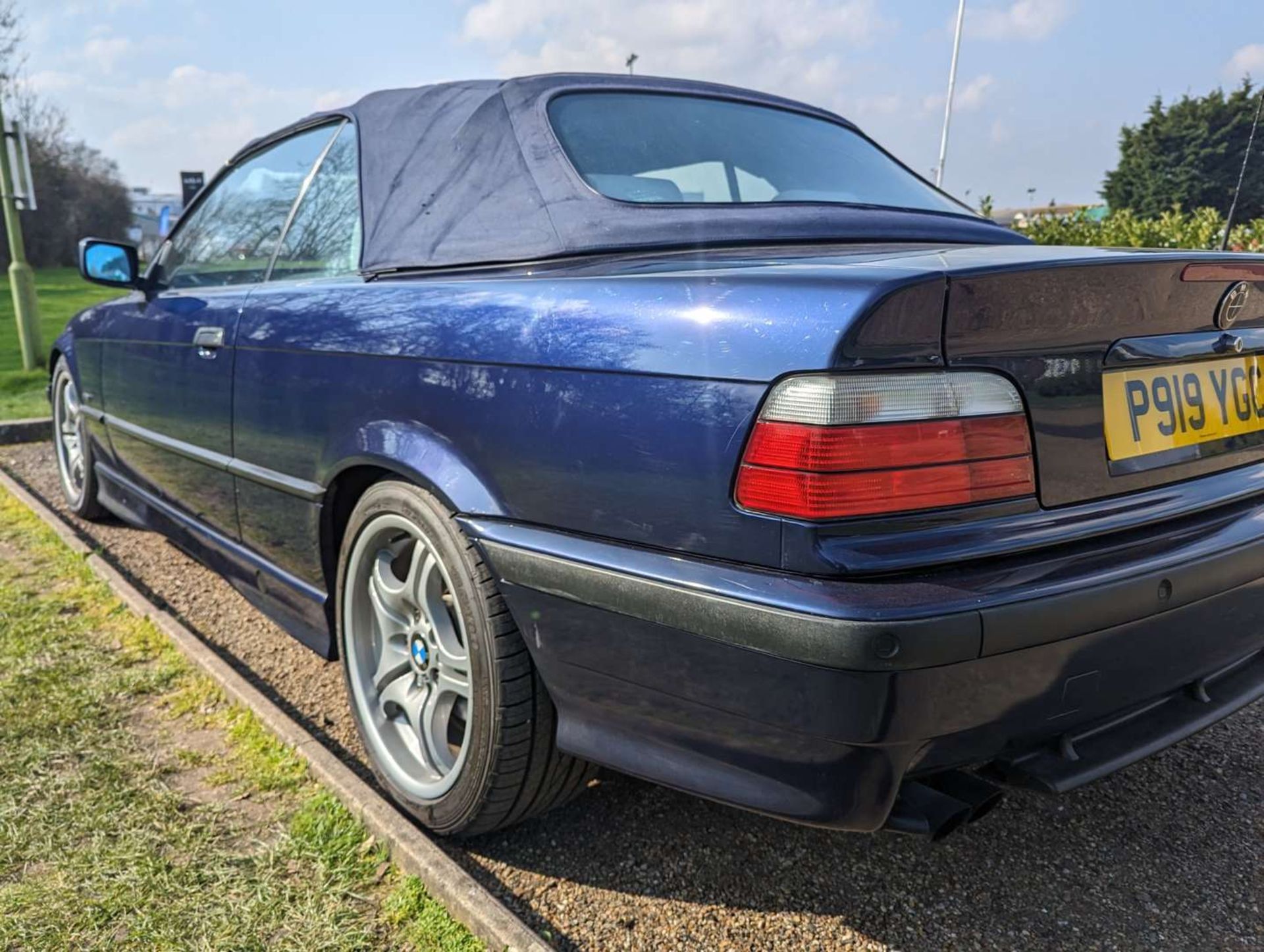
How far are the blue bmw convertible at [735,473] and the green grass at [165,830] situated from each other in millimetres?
225

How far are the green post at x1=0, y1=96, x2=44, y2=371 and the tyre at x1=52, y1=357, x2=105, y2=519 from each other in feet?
14.2

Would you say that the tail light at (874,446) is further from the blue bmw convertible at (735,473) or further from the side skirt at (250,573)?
the side skirt at (250,573)

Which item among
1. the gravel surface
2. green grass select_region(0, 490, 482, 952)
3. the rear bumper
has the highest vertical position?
the rear bumper

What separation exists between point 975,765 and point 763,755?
384mm

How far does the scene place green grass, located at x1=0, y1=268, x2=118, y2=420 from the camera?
26.1 feet

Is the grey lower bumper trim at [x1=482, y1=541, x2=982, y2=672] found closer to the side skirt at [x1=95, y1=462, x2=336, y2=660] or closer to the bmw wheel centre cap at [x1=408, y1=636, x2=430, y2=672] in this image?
the bmw wheel centre cap at [x1=408, y1=636, x2=430, y2=672]

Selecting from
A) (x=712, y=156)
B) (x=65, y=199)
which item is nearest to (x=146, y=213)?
(x=65, y=199)

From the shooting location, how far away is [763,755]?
1479 mm

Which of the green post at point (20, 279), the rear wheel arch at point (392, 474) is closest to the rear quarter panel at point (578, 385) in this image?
the rear wheel arch at point (392, 474)

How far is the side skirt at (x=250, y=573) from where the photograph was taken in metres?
2.46

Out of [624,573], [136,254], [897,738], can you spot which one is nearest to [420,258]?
[624,573]

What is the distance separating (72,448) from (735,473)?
4322 millimetres

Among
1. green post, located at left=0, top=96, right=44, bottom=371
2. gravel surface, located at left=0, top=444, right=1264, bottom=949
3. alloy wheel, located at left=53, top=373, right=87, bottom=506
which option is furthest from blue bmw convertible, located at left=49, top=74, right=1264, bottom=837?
green post, located at left=0, top=96, right=44, bottom=371

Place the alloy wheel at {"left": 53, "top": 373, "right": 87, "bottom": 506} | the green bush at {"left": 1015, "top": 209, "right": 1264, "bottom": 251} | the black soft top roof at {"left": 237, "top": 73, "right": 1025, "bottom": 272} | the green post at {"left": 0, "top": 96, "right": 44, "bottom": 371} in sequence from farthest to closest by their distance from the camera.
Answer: the green post at {"left": 0, "top": 96, "right": 44, "bottom": 371} → the alloy wheel at {"left": 53, "top": 373, "right": 87, "bottom": 506} → the green bush at {"left": 1015, "top": 209, "right": 1264, "bottom": 251} → the black soft top roof at {"left": 237, "top": 73, "right": 1025, "bottom": 272}
